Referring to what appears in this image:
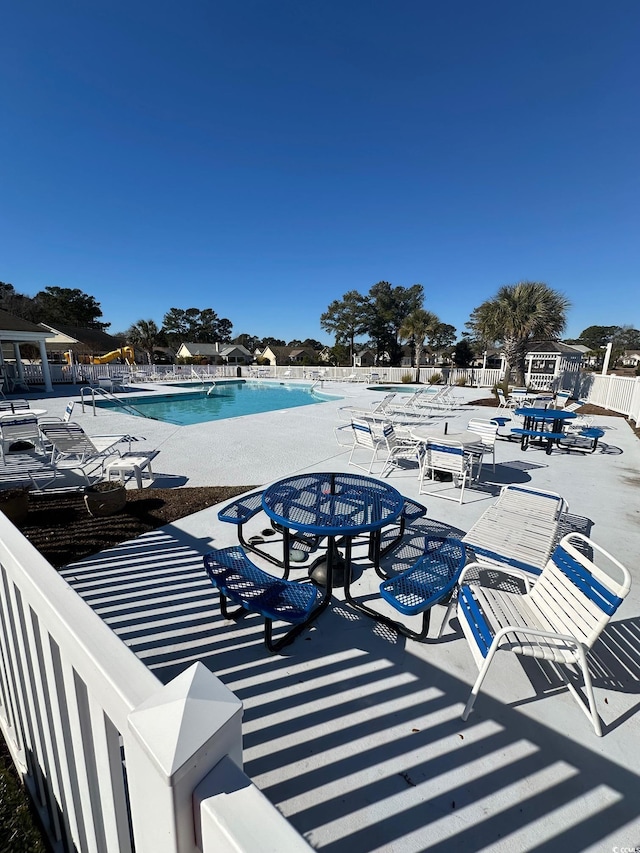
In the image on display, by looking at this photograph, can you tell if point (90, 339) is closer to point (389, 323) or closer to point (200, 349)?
point (200, 349)

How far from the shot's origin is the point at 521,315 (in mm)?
18906

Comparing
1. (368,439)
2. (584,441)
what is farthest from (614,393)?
(368,439)

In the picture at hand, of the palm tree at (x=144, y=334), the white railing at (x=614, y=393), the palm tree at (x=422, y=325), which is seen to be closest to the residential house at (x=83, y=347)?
the palm tree at (x=144, y=334)

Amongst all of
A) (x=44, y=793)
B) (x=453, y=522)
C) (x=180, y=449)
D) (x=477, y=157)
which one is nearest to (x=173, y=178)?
(x=477, y=157)

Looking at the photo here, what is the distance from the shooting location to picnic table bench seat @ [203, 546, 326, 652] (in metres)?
2.14

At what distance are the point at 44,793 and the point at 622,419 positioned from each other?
15540mm

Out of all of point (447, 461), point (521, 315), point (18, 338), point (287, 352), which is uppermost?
point (521, 315)

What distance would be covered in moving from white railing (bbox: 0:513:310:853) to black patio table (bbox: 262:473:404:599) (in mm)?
1574

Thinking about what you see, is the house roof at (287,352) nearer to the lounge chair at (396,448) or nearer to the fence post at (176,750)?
the lounge chair at (396,448)

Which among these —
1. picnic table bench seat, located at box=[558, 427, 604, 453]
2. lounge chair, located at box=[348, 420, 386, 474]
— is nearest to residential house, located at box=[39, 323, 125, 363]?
lounge chair, located at box=[348, 420, 386, 474]

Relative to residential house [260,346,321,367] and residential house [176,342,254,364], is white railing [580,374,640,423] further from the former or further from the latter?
residential house [176,342,254,364]

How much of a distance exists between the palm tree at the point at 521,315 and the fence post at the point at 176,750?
22013 millimetres

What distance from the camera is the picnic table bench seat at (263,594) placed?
7.02 feet

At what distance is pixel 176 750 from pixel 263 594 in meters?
1.83
